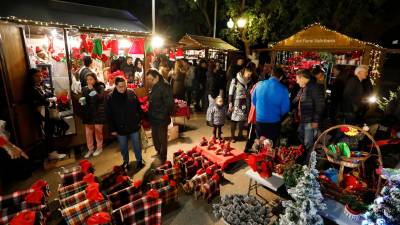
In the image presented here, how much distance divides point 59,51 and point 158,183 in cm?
590

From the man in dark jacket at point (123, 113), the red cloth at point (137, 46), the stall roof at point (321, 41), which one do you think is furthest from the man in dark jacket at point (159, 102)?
the stall roof at point (321, 41)

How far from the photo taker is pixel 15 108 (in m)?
5.15

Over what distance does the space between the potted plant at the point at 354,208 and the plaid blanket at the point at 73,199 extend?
3472 mm

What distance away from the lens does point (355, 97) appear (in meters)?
5.67

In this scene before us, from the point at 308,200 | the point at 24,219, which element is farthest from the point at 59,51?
the point at 308,200

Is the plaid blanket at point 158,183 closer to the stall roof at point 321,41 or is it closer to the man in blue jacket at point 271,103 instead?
the man in blue jacket at point 271,103

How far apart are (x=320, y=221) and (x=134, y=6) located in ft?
70.0

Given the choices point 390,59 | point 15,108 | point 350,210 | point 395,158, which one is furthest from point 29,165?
point 390,59

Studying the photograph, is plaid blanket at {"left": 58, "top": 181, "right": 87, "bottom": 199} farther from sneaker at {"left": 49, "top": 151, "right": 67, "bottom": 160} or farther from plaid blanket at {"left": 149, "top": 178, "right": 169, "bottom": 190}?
sneaker at {"left": 49, "top": 151, "right": 67, "bottom": 160}

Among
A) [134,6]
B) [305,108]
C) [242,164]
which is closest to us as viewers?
[305,108]

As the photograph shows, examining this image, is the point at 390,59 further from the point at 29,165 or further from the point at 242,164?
the point at 29,165

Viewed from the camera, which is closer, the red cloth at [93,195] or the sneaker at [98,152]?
the red cloth at [93,195]

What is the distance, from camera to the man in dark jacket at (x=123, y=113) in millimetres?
4766

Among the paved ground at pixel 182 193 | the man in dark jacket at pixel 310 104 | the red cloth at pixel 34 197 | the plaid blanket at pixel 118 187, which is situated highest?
the man in dark jacket at pixel 310 104
